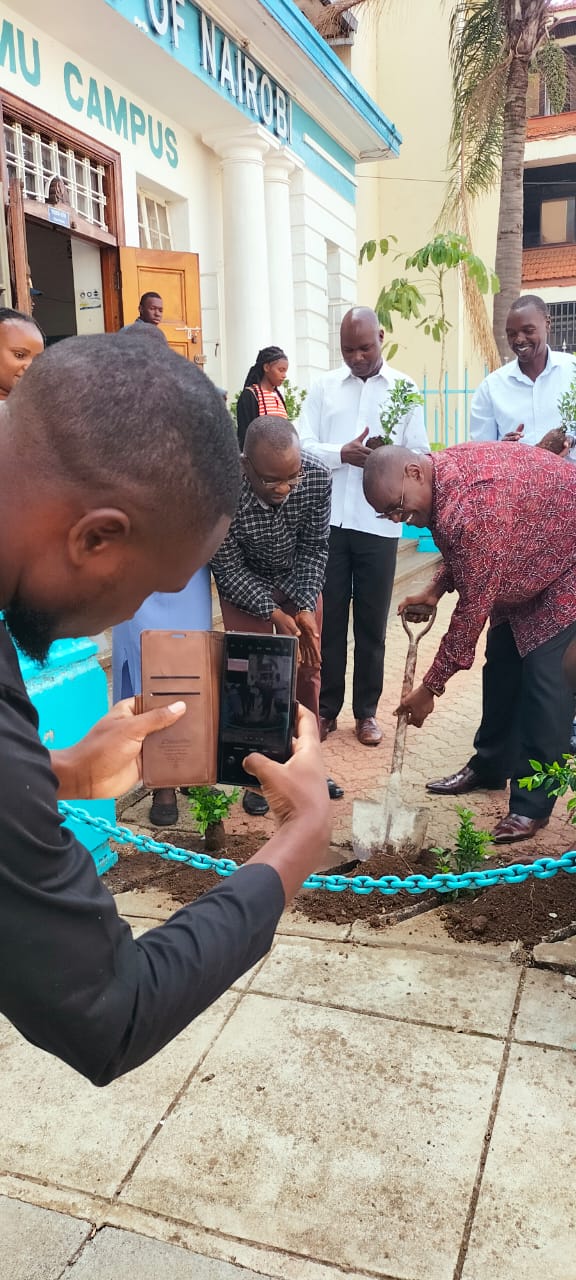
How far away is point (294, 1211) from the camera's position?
6.25 ft

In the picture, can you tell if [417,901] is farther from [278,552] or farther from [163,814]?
[278,552]

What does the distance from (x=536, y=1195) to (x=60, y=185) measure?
6.88 m

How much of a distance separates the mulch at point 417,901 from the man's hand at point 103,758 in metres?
1.49

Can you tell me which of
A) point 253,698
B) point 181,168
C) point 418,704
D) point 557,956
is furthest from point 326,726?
point 181,168

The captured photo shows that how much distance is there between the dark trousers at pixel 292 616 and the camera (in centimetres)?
404

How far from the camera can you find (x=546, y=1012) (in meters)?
2.56

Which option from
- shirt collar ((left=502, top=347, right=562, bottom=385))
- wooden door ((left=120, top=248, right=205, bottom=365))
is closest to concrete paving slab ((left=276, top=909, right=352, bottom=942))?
shirt collar ((left=502, top=347, right=562, bottom=385))

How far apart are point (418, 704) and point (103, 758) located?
213 centimetres

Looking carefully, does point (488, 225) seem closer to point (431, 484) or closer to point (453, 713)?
point (453, 713)

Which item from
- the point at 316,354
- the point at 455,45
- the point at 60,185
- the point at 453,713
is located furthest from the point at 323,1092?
the point at 455,45

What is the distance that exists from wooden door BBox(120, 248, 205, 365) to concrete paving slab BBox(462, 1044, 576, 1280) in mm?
6706

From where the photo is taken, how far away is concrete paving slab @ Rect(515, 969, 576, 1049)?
2455 mm

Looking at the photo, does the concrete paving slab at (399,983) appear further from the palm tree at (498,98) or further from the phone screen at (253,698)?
the palm tree at (498,98)

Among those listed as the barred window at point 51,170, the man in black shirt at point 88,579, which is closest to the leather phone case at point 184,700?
the man in black shirt at point 88,579
